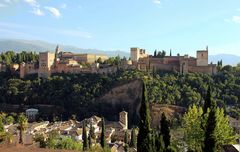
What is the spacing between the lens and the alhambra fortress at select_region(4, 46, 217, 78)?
82.4 m

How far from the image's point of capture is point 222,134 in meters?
27.3

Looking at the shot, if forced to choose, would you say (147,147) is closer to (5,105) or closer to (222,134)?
(222,134)

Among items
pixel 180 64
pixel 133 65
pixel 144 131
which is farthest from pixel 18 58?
pixel 144 131

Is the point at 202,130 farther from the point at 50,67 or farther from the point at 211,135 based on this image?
the point at 50,67

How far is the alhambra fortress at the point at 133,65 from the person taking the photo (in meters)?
82.4

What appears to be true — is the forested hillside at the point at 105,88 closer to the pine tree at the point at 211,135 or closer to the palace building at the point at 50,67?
the palace building at the point at 50,67

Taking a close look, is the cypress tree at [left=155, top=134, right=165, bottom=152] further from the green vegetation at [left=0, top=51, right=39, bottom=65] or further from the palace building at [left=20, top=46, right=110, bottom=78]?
the green vegetation at [left=0, top=51, right=39, bottom=65]

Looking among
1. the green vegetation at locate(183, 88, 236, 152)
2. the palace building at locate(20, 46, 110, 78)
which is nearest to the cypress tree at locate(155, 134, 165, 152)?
the green vegetation at locate(183, 88, 236, 152)

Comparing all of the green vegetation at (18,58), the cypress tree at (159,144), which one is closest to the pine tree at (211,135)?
the cypress tree at (159,144)

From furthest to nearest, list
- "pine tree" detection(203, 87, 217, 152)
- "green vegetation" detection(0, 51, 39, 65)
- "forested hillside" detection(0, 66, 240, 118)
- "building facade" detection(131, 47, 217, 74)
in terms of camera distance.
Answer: "green vegetation" detection(0, 51, 39, 65) < "building facade" detection(131, 47, 217, 74) < "forested hillside" detection(0, 66, 240, 118) < "pine tree" detection(203, 87, 217, 152)

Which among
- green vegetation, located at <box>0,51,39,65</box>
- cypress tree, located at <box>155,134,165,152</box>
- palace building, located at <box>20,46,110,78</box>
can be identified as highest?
green vegetation, located at <box>0,51,39,65</box>

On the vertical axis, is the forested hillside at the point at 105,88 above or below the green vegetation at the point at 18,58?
below

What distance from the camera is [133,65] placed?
275 ft

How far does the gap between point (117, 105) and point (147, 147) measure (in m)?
53.9
